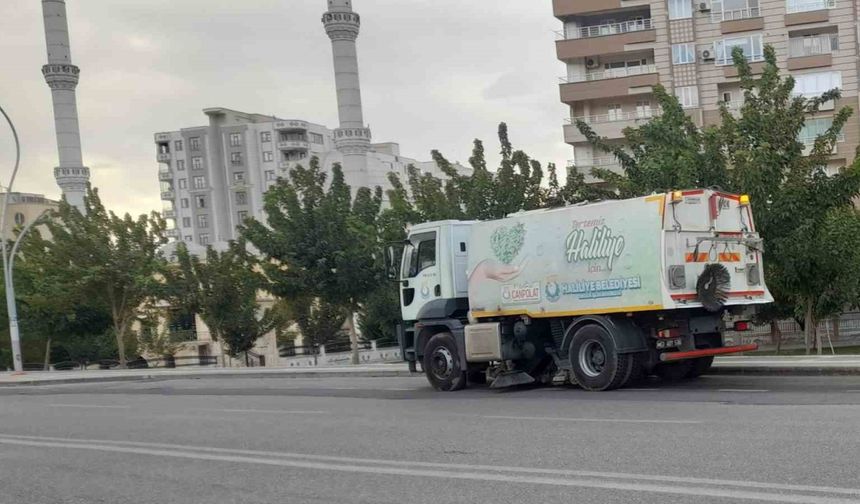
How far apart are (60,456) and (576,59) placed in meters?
45.0

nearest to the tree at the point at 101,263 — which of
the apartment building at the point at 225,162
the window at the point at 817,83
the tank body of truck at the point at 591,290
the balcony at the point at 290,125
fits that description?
the tank body of truck at the point at 591,290

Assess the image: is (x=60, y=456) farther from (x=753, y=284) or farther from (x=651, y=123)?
(x=651, y=123)

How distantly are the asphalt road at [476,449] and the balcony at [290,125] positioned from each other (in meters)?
100

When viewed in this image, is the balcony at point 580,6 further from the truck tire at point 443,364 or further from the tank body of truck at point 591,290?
the truck tire at point 443,364

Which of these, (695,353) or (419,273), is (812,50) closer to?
(419,273)

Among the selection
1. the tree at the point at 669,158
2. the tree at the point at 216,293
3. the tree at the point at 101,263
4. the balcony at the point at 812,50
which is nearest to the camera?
the tree at the point at 669,158

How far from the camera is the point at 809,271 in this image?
20.7 meters

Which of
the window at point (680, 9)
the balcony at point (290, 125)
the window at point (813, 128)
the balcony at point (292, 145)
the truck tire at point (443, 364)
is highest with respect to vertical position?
the balcony at point (290, 125)

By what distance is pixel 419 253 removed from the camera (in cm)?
1658

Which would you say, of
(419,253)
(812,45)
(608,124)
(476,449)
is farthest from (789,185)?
(812,45)

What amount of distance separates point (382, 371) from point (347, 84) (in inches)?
1719

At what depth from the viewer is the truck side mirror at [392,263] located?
17.0m

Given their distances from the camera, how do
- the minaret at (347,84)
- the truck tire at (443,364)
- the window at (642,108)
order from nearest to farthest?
1. the truck tire at (443,364)
2. the window at (642,108)
3. the minaret at (347,84)

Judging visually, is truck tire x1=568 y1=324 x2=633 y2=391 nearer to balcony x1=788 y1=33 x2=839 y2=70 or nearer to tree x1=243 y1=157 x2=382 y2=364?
tree x1=243 y1=157 x2=382 y2=364
